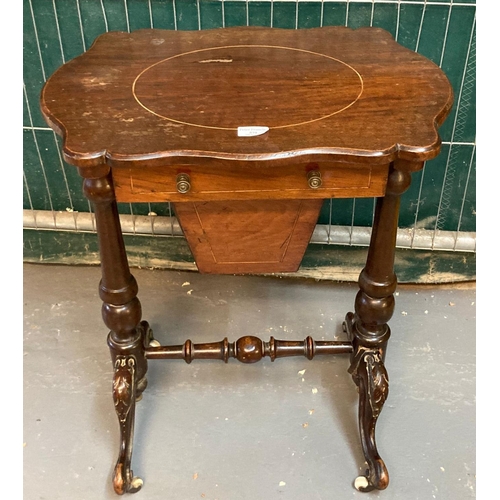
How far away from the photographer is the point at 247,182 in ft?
4.89

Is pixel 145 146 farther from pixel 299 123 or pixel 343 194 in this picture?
pixel 343 194

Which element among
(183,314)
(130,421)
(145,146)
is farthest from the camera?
(183,314)

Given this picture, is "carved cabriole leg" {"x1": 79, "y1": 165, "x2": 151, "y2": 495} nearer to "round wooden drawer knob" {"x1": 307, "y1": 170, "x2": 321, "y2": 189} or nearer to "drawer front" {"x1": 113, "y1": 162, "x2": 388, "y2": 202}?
"drawer front" {"x1": 113, "y1": 162, "x2": 388, "y2": 202}

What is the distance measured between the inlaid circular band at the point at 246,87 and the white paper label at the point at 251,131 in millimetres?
25

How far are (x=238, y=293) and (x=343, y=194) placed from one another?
1137mm

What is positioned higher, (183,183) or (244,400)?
(183,183)

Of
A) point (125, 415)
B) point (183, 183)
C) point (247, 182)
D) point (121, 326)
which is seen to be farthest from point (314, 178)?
point (125, 415)

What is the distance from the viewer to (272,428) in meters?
2.02

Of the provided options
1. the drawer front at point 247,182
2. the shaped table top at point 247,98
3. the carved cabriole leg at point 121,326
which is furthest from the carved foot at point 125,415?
the shaped table top at point 247,98

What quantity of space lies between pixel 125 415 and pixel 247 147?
36.6 inches

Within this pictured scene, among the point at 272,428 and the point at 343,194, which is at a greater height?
the point at 343,194

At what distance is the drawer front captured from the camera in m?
1.47

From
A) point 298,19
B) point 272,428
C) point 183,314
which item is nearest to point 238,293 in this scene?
point 183,314

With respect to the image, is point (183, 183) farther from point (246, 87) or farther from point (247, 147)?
point (246, 87)
